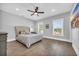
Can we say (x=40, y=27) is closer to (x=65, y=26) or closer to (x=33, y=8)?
(x=33, y=8)

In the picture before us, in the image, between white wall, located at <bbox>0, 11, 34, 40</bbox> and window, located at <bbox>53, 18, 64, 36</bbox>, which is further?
window, located at <bbox>53, 18, 64, 36</bbox>

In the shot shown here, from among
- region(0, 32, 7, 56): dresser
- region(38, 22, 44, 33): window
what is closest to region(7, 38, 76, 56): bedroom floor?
region(0, 32, 7, 56): dresser

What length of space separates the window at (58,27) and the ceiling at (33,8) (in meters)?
0.21

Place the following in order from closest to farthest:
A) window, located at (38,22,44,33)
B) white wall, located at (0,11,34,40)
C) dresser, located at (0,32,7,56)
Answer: dresser, located at (0,32,7,56) → white wall, located at (0,11,34,40) → window, located at (38,22,44,33)

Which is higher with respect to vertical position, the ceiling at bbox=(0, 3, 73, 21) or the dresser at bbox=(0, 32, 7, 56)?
the ceiling at bbox=(0, 3, 73, 21)

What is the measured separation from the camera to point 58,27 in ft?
7.43

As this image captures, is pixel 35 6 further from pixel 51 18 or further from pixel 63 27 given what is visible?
pixel 63 27

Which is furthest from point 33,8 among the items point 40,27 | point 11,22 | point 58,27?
point 58,27

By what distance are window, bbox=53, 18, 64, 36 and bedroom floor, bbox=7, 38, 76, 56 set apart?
0.23 m

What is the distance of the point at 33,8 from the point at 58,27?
0.83 m

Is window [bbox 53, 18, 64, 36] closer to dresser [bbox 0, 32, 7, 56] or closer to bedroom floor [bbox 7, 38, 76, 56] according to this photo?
bedroom floor [bbox 7, 38, 76, 56]

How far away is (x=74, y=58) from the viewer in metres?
2.01

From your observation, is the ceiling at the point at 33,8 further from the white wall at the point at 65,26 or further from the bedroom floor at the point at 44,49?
the bedroom floor at the point at 44,49

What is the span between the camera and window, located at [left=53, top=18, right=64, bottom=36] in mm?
2209
